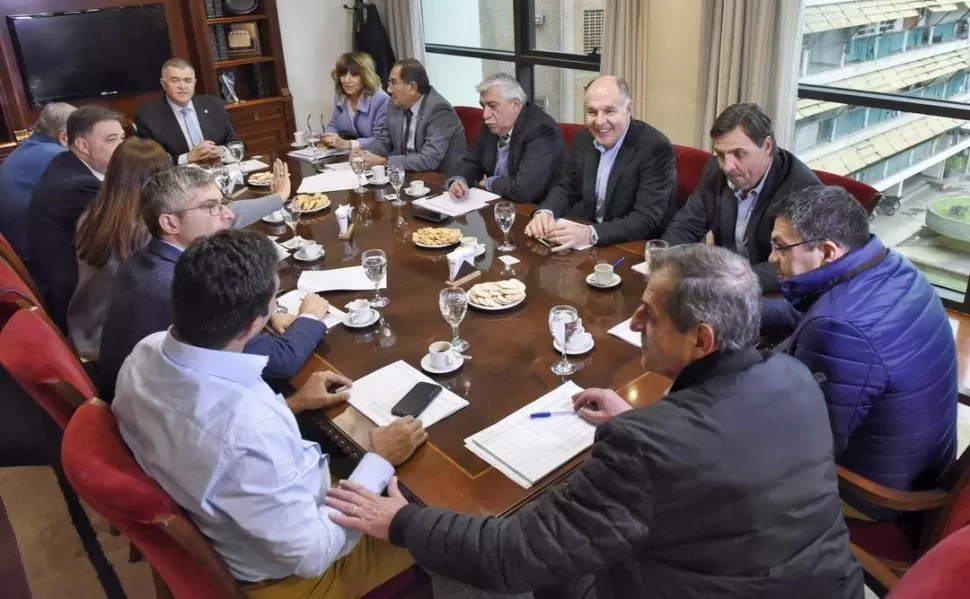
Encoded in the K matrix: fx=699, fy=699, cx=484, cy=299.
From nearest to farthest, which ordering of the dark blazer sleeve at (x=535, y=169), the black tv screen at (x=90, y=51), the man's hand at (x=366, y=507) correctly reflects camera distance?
1. the man's hand at (x=366, y=507)
2. the dark blazer sleeve at (x=535, y=169)
3. the black tv screen at (x=90, y=51)

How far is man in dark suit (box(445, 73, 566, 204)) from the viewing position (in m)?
3.18

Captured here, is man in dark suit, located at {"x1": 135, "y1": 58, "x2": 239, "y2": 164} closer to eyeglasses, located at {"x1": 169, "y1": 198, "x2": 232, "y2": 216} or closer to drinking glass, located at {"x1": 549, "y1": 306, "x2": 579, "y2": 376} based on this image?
eyeglasses, located at {"x1": 169, "y1": 198, "x2": 232, "y2": 216}

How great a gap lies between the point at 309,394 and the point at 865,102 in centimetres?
328

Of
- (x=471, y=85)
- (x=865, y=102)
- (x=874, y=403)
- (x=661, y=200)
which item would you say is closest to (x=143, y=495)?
(x=874, y=403)

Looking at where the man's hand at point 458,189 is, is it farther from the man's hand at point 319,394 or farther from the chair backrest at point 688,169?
the man's hand at point 319,394

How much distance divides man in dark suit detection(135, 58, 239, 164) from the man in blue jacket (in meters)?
3.24

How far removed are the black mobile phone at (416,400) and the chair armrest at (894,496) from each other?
0.92 meters

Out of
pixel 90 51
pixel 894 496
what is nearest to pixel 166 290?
pixel 894 496

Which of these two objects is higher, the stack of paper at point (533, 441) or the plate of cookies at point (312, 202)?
the plate of cookies at point (312, 202)

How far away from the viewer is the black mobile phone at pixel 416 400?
1556 millimetres

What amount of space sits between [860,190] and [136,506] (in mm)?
2384

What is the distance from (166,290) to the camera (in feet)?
5.92

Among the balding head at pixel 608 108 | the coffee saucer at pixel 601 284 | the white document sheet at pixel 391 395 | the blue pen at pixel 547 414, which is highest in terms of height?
the balding head at pixel 608 108

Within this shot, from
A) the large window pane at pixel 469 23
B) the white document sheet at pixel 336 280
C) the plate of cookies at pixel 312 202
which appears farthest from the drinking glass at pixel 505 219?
the large window pane at pixel 469 23
